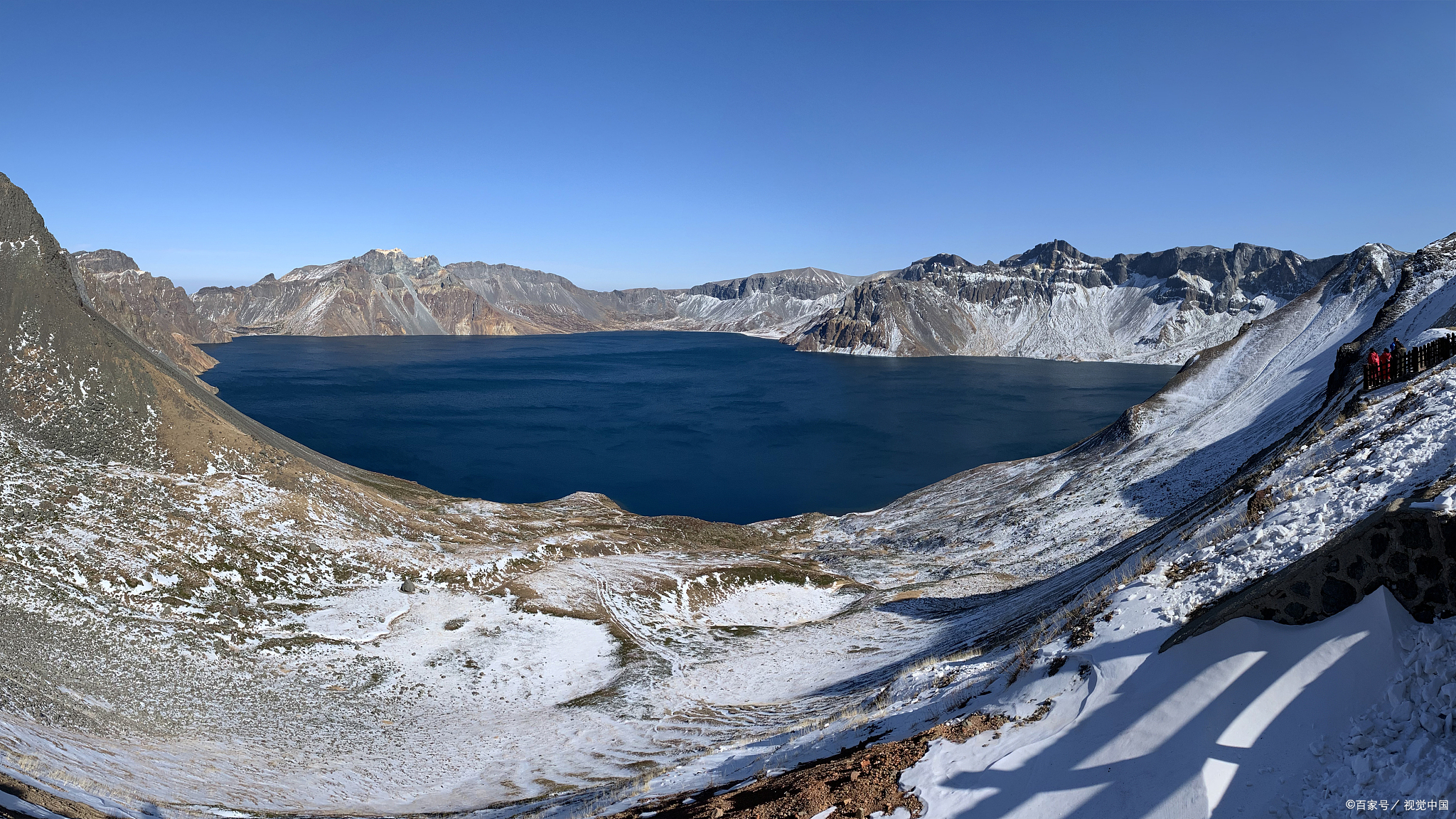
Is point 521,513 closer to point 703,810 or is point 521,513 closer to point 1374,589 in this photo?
point 703,810

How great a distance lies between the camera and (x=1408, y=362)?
1032 inches

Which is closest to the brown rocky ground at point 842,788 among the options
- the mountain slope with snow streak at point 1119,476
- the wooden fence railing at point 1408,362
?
the wooden fence railing at point 1408,362

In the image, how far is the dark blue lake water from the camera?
245ft

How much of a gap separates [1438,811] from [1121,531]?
126ft

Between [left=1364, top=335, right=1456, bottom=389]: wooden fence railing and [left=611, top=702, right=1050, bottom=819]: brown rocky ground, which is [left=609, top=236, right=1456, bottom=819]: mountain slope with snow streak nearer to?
[left=611, top=702, right=1050, bottom=819]: brown rocky ground

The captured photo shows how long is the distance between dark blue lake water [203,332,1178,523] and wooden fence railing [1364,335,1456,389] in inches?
1677

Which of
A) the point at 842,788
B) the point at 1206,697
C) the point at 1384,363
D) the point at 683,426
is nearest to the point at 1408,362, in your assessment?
the point at 1384,363

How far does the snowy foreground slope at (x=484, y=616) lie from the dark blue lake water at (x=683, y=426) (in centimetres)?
2535

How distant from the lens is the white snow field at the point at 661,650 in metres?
8.86

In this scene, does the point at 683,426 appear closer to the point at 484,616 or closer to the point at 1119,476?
the point at 1119,476

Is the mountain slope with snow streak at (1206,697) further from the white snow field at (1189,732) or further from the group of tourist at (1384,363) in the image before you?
the group of tourist at (1384,363)

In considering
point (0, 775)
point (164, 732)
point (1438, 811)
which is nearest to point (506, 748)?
point (164, 732)

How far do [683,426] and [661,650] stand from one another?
7862cm

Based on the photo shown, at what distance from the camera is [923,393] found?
143 metres
